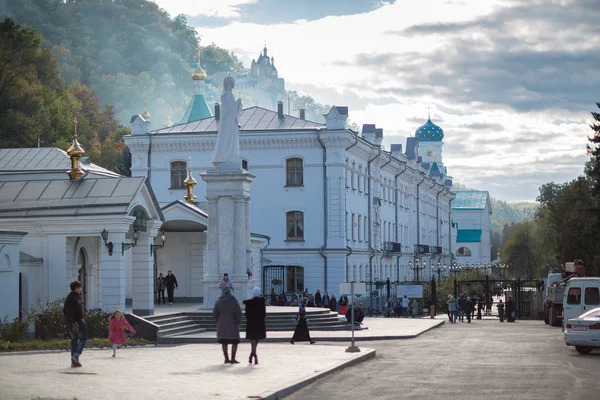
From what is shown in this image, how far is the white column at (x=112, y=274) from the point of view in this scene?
31.9 metres

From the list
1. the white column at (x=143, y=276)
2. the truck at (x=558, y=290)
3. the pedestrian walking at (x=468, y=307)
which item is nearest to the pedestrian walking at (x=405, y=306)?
the pedestrian walking at (x=468, y=307)

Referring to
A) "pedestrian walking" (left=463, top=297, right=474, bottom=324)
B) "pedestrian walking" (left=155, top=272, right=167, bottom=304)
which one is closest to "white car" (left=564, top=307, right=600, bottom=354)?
"pedestrian walking" (left=155, top=272, right=167, bottom=304)

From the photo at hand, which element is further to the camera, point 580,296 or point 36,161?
point 36,161

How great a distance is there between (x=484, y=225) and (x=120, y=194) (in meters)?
121

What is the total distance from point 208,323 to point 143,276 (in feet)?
9.50

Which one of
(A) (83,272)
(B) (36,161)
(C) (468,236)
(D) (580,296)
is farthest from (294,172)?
(C) (468,236)

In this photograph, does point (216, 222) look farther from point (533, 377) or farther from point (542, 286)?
point (542, 286)

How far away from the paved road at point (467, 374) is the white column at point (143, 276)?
7.48 m

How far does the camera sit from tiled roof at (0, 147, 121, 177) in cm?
4488

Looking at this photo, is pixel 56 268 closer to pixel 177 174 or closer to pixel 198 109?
pixel 177 174

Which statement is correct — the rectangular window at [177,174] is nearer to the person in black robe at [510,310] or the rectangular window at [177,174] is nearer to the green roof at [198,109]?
the person in black robe at [510,310]

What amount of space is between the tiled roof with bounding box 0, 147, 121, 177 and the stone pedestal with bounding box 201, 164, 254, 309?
8.38 m

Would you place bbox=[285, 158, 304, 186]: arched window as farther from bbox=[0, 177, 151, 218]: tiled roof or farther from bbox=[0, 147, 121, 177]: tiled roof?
bbox=[0, 177, 151, 218]: tiled roof

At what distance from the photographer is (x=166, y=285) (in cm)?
4612
